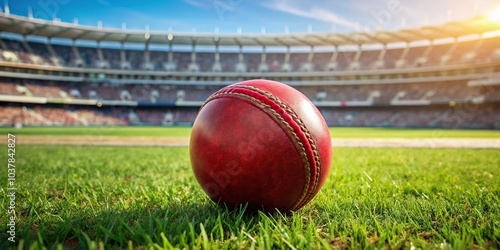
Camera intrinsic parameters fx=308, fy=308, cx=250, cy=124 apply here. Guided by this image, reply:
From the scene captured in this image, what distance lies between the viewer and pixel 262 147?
2287mm

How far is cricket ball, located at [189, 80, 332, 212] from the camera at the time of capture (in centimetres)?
230

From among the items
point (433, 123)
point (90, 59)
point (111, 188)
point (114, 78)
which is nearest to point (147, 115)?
point (114, 78)

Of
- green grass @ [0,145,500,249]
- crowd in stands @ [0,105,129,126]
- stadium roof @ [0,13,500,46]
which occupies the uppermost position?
stadium roof @ [0,13,500,46]

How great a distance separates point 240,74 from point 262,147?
46251 mm

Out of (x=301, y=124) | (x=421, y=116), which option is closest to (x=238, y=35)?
(x=421, y=116)

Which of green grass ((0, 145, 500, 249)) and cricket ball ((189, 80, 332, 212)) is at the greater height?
cricket ball ((189, 80, 332, 212))

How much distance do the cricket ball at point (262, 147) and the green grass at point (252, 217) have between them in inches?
8.5

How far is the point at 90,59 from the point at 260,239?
5026cm

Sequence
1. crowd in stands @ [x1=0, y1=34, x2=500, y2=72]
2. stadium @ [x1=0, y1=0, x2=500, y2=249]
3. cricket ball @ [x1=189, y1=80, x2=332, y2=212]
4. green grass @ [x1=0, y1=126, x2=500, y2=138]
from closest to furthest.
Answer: cricket ball @ [x1=189, y1=80, x2=332, y2=212] < green grass @ [x1=0, y1=126, x2=500, y2=138] < stadium @ [x1=0, y1=0, x2=500, y2=249] < crowd in stands @ [x1=0, y1=34, x2=500, y2=72]

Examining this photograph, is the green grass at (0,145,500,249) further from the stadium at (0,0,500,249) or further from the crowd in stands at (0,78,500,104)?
the crowd in stands at (0,78,500,104)

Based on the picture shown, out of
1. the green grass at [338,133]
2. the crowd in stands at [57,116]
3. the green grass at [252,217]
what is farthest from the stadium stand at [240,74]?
the green grass at [252,217]

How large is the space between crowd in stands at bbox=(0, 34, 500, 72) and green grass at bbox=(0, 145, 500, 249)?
44725 millimetres

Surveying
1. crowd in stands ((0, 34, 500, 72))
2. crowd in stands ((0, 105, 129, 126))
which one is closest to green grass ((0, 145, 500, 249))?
crowd in stands ((0, 105, 129, 126))

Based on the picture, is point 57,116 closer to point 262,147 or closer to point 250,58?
point 250,58
